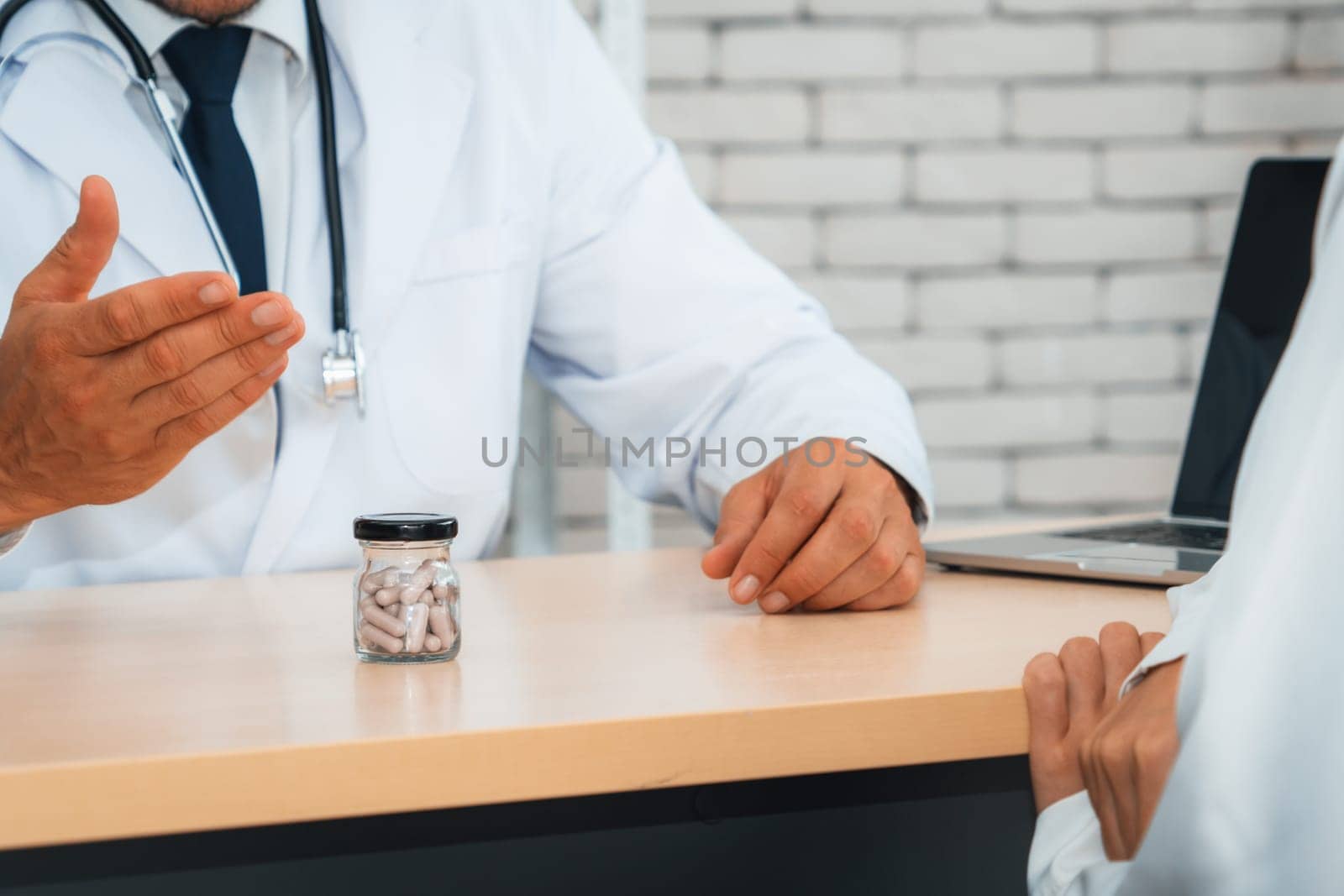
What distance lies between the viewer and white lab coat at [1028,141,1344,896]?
1.49 ft

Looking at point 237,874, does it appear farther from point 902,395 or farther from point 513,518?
point 513,518

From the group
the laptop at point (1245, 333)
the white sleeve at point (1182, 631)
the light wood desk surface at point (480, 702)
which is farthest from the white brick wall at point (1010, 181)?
the white sleeve at point (1182, 631)

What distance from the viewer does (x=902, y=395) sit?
120 cm

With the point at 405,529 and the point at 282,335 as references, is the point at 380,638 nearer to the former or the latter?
the point at 405,529

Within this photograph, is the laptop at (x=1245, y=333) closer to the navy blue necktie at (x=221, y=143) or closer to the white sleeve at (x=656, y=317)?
the white sleeve at (x=656, y=317)

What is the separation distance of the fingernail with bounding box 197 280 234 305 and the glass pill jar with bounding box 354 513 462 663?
14 cm

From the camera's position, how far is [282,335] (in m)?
0.72

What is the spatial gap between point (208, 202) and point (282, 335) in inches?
18.1

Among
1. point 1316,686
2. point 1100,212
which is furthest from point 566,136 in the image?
point 1316,686

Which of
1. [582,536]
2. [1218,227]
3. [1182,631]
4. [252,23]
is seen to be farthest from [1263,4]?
[1182,631]

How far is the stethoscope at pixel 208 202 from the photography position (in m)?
1.07

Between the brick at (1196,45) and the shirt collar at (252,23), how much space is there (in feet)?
3.92

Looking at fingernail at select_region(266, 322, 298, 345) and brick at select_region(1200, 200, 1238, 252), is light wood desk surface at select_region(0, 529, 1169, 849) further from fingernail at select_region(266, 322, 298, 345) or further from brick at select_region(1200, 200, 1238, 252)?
brick at select_region(1200, 200, 1238, 252)

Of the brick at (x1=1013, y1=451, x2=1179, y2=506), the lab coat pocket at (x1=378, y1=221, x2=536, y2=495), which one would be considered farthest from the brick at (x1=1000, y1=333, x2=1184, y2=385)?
the lab coat pocket at (x1=378, y1=221, x2=536, y2=495)
